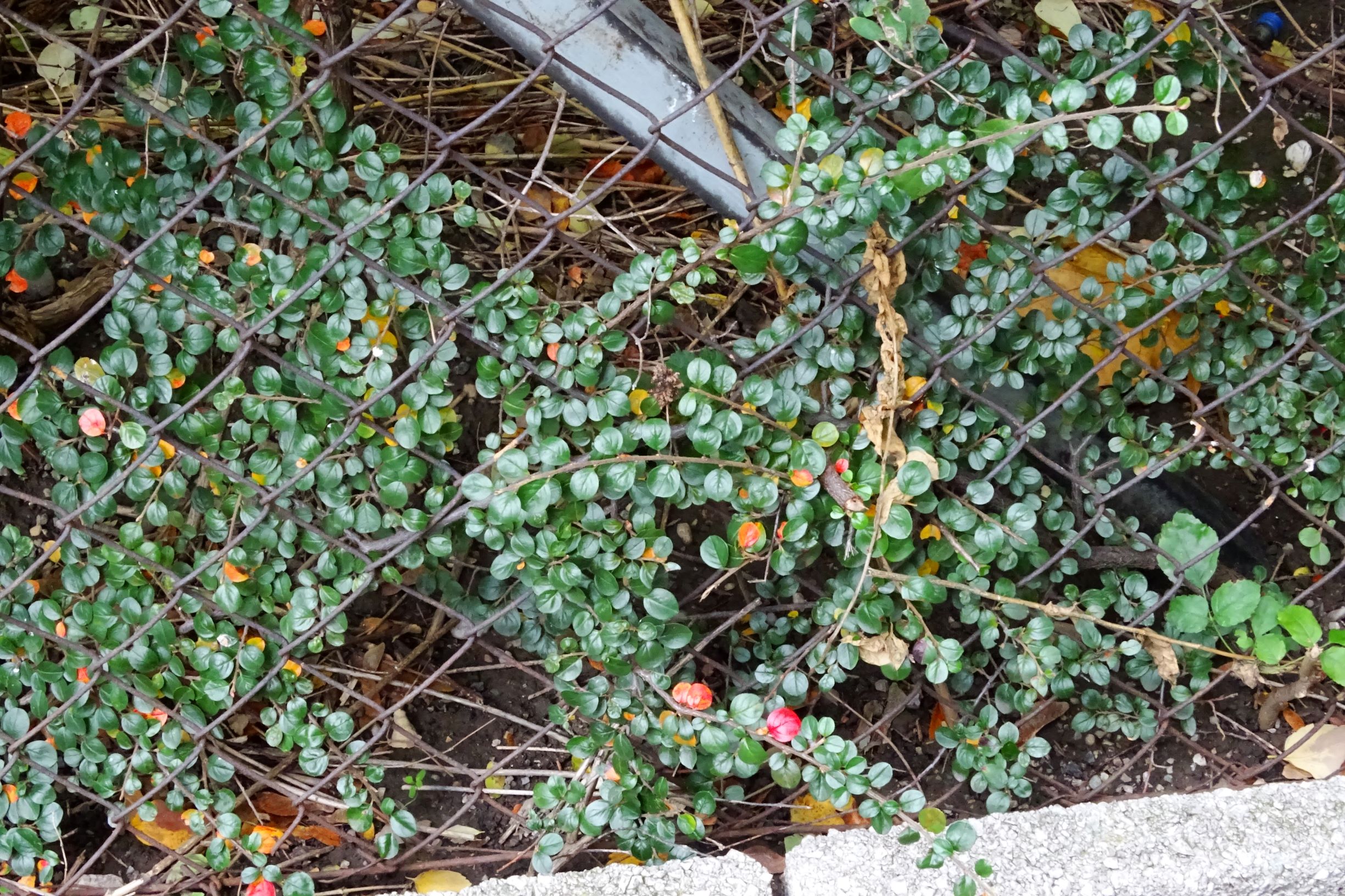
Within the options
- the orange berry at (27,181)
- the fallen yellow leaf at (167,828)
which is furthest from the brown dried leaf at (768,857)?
the orange berry at (27,181)

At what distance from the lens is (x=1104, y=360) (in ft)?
4.78

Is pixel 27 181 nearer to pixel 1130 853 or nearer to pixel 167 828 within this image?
pixel 167 828

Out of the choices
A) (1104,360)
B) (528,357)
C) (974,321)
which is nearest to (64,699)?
(528,357)

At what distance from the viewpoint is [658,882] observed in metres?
1.31

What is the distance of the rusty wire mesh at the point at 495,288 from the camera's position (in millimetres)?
1290

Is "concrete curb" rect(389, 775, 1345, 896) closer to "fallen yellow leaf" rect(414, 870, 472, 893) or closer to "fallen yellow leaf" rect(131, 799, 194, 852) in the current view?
"fallen yellow leaf" rect(414, 870, 472, 893)

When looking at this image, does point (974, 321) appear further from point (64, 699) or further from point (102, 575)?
point (64, 699)

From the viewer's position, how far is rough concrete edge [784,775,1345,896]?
1329 millimetres

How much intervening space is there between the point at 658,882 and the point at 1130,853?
662mm

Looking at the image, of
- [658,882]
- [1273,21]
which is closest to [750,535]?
[658,882]

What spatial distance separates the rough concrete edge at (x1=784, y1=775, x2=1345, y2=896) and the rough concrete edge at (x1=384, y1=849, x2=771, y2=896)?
3.3 inches

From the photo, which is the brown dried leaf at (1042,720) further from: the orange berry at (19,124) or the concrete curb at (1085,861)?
the orange berry at (19,124)

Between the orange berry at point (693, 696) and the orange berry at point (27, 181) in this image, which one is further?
the orange berry at point (27, 181)

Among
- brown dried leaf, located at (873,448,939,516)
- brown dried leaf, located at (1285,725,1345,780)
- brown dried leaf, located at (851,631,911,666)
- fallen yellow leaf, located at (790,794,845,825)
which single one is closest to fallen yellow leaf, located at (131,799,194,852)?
fallen yellow leaf, located at (790,794,845,825)
